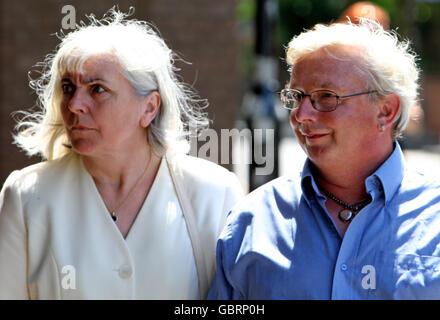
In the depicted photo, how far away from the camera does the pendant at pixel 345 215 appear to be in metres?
2.37

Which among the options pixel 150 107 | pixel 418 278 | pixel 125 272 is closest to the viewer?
pixel 418 278

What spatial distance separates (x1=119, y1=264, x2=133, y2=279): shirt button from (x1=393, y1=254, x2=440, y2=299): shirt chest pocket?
40.0 inches

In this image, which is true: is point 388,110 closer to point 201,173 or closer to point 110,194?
point 201,173

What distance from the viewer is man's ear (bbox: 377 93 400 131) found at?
2422 mm

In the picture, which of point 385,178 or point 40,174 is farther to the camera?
point 40,174

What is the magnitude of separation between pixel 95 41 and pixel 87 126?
0.35m

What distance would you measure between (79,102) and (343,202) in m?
1.10

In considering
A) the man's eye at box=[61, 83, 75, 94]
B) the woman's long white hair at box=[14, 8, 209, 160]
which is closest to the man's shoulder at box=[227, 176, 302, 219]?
the woman's long white hair at box=[14, 8, 209, 160]

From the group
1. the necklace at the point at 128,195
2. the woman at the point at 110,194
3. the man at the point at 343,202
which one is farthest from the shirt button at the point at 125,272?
the man at the point at 343,202

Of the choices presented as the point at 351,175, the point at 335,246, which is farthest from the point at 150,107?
the point at 335,246

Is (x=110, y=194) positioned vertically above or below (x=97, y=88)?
below

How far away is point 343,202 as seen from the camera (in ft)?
8.01

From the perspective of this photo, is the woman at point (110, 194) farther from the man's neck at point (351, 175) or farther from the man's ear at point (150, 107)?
the man's neck at point (351, 175)

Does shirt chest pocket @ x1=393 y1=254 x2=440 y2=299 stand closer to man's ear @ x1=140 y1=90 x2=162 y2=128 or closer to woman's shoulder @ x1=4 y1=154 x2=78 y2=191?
man's ear @ x1=140 y1=90 x2=162 y2=128
